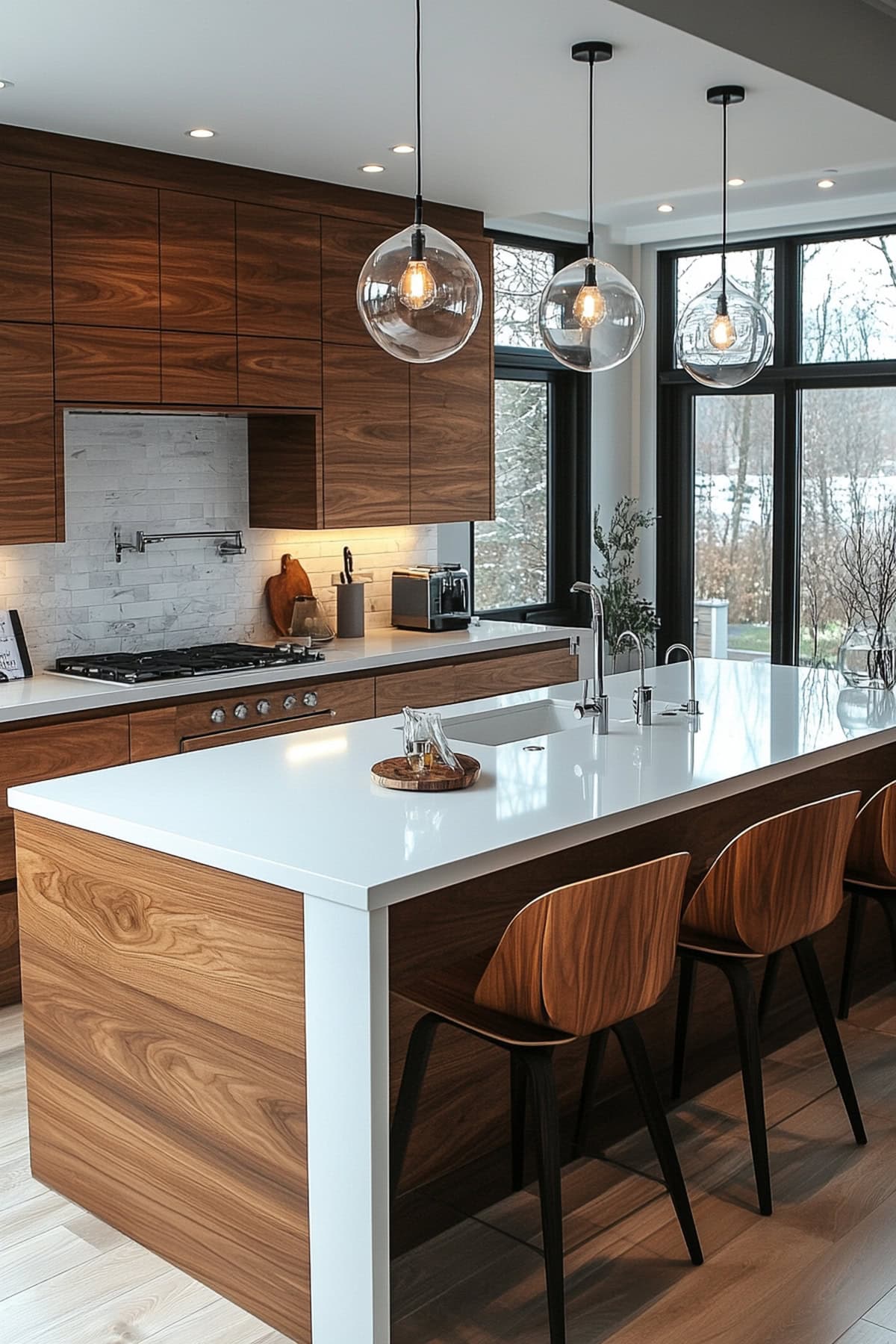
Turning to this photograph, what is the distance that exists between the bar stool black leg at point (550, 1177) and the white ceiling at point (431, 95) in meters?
2.43

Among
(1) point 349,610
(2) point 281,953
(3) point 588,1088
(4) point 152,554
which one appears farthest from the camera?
(1) point 349,610

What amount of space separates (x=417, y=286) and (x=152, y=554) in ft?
8.85

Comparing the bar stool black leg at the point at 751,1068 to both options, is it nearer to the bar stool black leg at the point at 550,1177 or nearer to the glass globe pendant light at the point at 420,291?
the bar stool black leg at the point at 550,1177

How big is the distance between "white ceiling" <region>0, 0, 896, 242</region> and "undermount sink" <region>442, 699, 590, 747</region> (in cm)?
179

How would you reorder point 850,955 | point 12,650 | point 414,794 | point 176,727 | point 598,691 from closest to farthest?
point 414,794, point 598,691, point 850,955, point 176,727, point 12,650

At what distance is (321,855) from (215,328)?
120 inches

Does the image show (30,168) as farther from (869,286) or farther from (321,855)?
(869,286)

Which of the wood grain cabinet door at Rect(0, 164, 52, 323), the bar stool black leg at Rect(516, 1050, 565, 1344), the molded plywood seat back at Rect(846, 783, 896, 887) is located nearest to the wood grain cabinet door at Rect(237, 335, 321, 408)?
the wood grain cabinet door at Rect(0, 164, 52, 323)

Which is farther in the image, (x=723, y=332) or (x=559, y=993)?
(x=723, y=332)

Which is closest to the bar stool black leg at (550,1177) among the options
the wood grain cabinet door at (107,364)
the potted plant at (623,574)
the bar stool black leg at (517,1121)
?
the bar stool black leg at (517,1121)

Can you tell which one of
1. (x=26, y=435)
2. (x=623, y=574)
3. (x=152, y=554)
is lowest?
(x=623, y=574)

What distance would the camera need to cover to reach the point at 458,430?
6.11 meters

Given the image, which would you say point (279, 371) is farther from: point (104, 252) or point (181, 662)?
point (181, 662)

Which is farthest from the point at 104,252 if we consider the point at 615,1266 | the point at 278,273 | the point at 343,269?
the point at 615,1266
